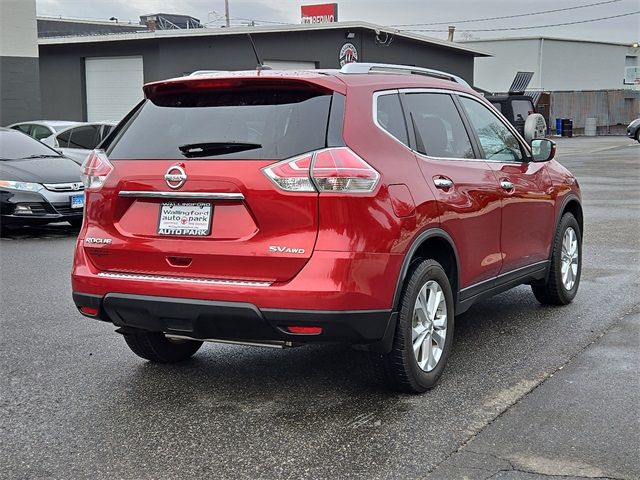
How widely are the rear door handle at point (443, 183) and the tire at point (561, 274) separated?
202 cm

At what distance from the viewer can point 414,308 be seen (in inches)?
180

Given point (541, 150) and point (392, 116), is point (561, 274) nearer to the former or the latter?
point (541, 150)

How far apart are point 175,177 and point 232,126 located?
1.32 ft

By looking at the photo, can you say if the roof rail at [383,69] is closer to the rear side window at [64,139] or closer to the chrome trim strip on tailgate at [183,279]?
the chrome trim strip on tailgate at [183,279]

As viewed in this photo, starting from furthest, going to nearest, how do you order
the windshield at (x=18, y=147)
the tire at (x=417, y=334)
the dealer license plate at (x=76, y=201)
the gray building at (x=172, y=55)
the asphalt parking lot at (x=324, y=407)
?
1. the gray building at (x=172, y=55)
2. the windshield at (x=18, y=147)
3. the dealer license plate at (x=76, y=201)
4. the tire at (x=417, y=334)
5. the asphalt parking lot at (x=324, y=407)

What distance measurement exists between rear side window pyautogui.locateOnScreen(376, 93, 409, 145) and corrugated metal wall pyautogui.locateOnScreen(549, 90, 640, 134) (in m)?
44.4

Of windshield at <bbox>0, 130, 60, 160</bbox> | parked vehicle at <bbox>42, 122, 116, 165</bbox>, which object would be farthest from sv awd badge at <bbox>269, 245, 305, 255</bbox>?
parked vehicle at <bbox>42, 122, 116, 165</bbox>

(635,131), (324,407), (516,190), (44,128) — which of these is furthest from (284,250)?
(635,131)

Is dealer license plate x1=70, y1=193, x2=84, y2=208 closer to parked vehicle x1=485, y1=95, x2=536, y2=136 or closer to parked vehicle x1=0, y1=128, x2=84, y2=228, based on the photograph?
parked vehicle x1=0, y1=128, x2=84, y2=228

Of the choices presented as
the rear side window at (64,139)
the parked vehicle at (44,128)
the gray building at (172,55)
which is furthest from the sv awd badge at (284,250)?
the gray building at (172,55)

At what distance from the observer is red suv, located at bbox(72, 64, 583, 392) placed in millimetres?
4098

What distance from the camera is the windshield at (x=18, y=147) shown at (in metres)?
12.2

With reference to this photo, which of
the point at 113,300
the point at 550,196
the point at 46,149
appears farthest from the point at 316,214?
the point at 46,149

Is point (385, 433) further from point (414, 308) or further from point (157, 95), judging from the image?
point (157, 95)
